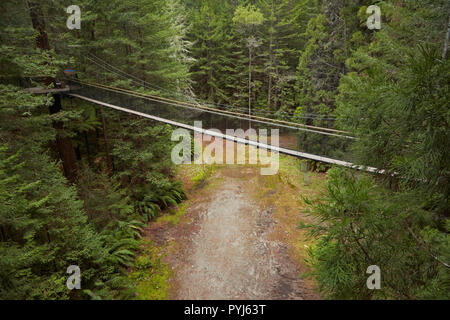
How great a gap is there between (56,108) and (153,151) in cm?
374

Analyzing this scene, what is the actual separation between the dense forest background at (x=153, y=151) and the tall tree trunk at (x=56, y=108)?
4 centimetres

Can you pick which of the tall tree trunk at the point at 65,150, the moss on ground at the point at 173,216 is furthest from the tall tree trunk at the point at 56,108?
the moss on ground at the point at 173,216

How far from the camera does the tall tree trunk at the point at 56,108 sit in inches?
275

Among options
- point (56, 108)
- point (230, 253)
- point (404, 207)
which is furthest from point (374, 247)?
point (56, 108)

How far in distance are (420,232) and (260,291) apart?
14.7 ft

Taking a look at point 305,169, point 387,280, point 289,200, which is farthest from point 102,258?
point 305,169

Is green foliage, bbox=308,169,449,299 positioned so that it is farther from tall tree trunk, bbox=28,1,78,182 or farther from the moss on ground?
tall tree trunk, bbox=28,1,78,182

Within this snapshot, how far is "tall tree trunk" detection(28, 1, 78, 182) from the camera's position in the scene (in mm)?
6988

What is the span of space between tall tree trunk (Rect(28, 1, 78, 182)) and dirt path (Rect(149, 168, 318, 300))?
3744 mm

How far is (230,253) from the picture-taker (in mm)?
7652

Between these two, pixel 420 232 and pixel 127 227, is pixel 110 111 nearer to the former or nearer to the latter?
pixel 127 227

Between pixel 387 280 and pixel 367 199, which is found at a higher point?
pixel 367 199

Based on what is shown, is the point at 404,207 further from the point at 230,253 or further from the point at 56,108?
the point at 56,108
